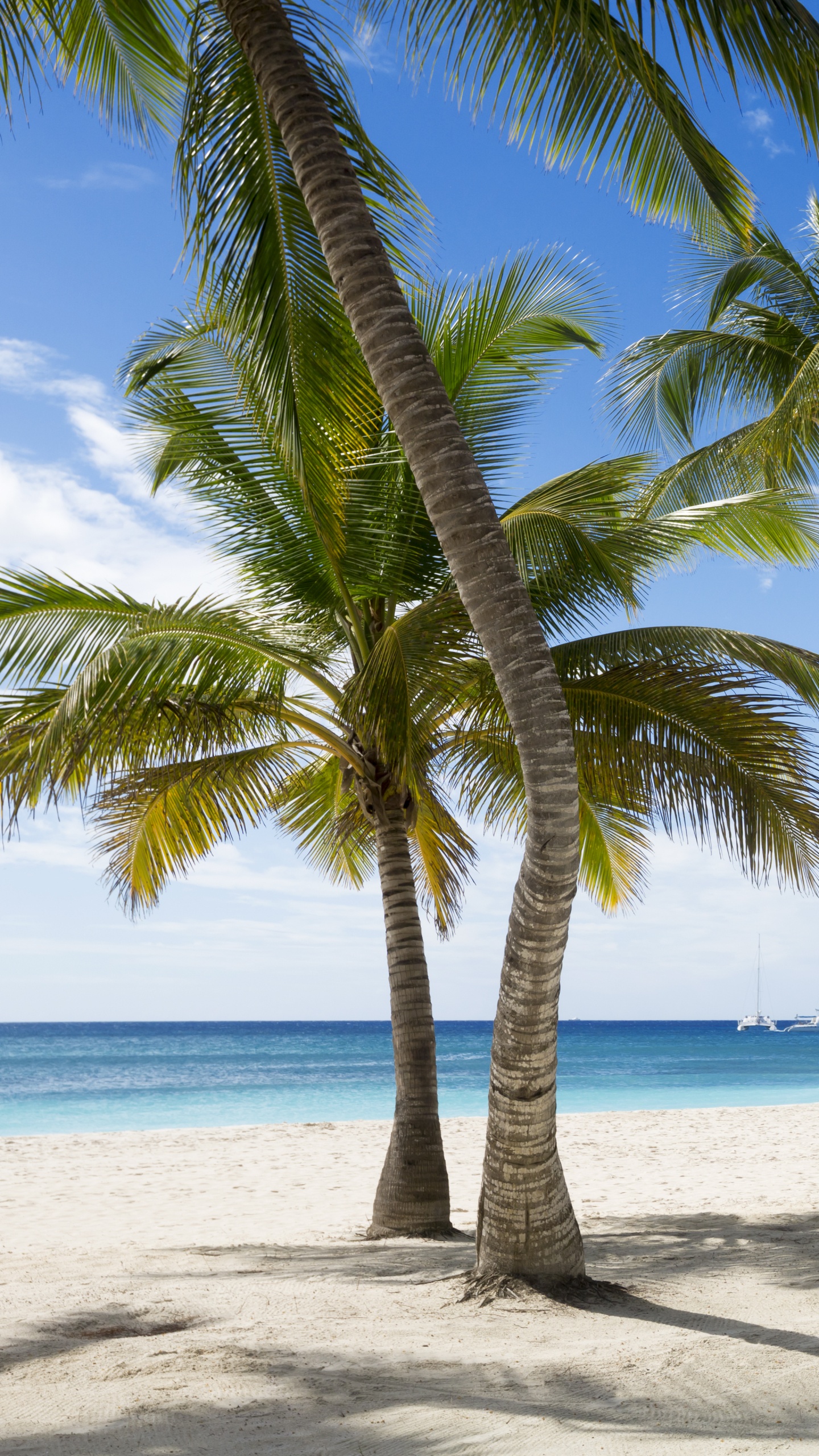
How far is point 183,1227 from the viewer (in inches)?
372

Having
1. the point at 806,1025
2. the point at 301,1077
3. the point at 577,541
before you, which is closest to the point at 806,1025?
the point at 806,1025

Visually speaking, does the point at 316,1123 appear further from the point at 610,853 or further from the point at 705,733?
the point at 705,733

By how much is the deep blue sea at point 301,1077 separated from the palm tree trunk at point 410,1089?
15.4m

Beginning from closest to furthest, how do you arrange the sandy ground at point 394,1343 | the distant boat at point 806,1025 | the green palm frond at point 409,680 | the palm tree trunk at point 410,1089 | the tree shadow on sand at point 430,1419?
the tree shadow on sand at point 430,1419 < the sandy ground at point 394,1343 < the green palm frond at point 409,680 < the palm tree trunk at point 410,1089 < the distant boat at point 806,1025

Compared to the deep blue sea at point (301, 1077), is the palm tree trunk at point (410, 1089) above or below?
above

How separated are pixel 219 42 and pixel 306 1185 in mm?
10581

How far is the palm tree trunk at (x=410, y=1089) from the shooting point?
24.3ft

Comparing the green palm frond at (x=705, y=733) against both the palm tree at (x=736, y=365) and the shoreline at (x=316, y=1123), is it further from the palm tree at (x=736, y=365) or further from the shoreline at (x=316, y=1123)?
the shoreline at (x=316, y=1123)

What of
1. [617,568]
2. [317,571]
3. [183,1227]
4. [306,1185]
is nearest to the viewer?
[617,568]

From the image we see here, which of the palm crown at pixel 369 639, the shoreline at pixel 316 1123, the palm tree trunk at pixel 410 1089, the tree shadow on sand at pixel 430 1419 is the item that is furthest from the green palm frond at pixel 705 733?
the shoreline at pixel 316 1123

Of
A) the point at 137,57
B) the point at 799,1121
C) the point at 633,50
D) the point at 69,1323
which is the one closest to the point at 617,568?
the point at 633,50

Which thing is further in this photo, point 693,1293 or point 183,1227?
point 183,1227

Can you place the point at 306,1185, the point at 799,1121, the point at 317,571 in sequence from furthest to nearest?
the point at 799,1121 → the point at 306,1185 → the point at 317,571

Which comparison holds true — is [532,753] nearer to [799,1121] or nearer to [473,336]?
[473,336]
